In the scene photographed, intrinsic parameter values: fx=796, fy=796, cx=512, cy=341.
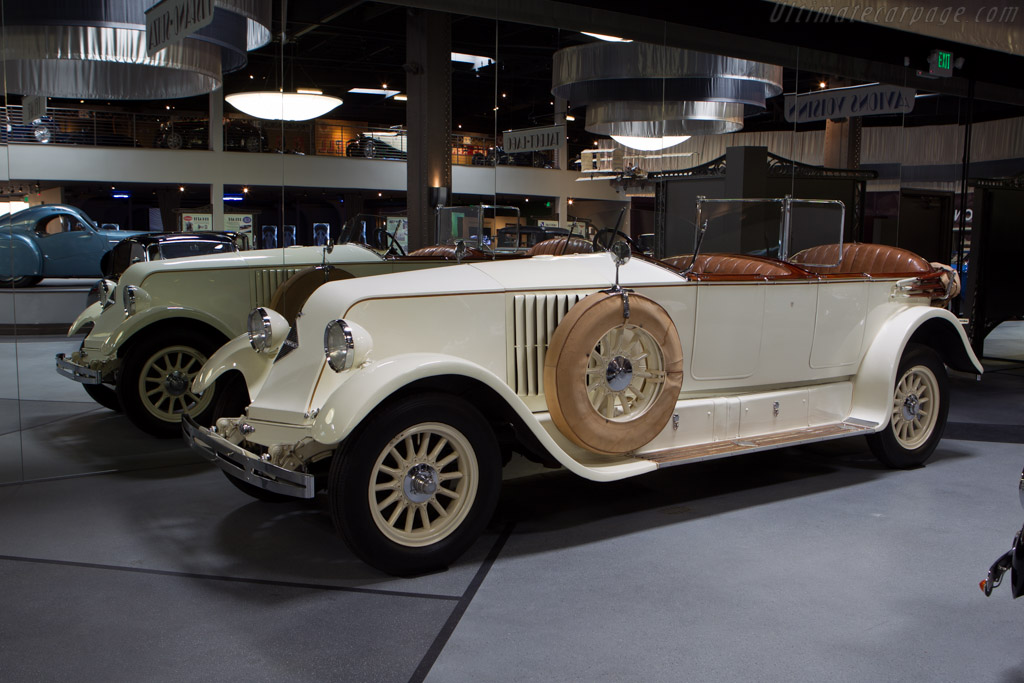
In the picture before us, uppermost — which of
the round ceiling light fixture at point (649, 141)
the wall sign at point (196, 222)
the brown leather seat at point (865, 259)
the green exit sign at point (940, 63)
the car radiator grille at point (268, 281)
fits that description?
the green exit sign at point (940, 63)

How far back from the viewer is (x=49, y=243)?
458cm

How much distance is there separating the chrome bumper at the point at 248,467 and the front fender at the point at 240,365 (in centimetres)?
32

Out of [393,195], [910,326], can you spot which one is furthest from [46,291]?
[910,326]

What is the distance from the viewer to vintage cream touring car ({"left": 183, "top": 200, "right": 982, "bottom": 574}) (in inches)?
120

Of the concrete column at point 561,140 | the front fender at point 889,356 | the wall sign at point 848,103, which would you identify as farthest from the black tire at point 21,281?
the wall sign at point 848,103

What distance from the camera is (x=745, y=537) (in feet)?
11.6

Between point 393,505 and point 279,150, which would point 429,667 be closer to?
point 393,505

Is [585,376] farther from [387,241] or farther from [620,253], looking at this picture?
[387,241]

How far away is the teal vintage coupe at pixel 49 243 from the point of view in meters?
4.42

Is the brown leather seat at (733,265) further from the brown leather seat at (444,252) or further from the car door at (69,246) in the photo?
the car door at (69,246)

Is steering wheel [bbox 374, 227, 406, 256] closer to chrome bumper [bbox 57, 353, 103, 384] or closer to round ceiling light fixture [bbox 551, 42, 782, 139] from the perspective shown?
round ceiling light fixture [bbox 551, 42, 782, 139]

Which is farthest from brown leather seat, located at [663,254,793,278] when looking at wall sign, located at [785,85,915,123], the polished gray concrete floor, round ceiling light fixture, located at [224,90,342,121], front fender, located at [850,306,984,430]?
wall sign, located at [785,85,915,123]

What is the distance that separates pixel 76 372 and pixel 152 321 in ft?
1.80

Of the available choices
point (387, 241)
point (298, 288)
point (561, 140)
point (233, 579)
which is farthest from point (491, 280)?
point (561, 140)
